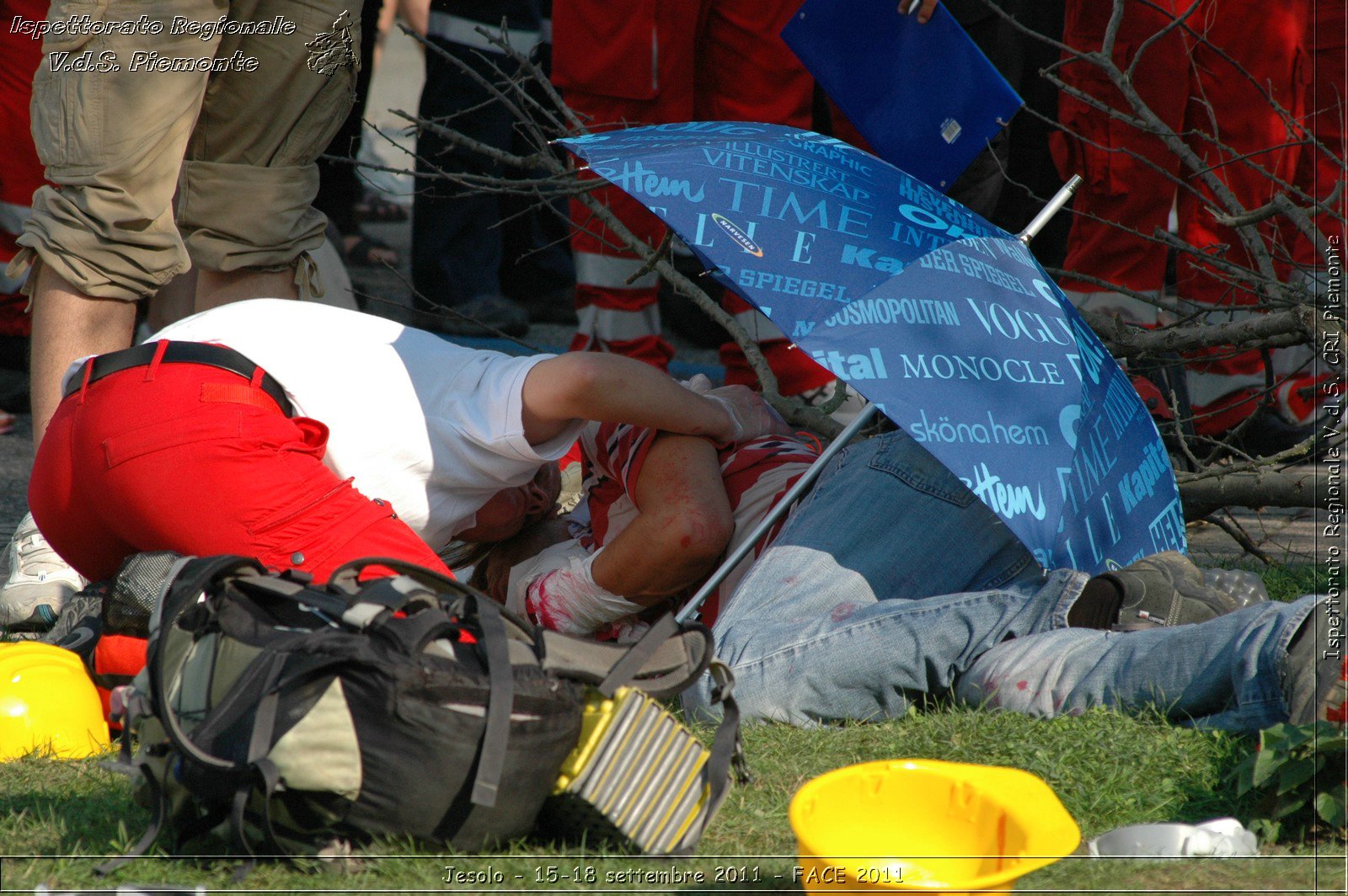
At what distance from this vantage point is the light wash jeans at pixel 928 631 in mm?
2279

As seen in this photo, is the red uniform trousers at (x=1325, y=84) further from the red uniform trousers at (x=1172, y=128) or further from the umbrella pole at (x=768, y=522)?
the umbrella pole at (x=768, y=522)

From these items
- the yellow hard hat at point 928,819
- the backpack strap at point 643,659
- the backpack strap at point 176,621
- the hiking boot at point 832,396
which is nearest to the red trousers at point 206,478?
the backpack strap at point 176,621

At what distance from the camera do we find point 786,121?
4.67 meters

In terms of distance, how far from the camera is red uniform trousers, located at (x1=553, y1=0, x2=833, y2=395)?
15.0 feet

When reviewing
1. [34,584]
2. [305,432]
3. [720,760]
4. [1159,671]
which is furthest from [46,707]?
[1159,671]

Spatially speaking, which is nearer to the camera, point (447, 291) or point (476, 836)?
point (476, 836)

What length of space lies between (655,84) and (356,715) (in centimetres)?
326

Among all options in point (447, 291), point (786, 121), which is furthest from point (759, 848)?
point (447, 291)

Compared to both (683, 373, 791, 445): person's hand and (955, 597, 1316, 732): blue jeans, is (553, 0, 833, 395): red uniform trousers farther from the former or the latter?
(955, 597, 1316, 732): blue jeans

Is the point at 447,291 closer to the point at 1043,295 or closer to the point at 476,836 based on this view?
the point at 1043,295

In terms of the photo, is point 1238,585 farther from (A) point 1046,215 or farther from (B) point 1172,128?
(B) point 1172,128

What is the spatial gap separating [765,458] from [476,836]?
1.40 m

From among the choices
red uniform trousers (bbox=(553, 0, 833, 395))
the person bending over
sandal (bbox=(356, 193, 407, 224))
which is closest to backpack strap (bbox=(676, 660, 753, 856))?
the person bending over

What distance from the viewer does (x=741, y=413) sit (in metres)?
3.05
